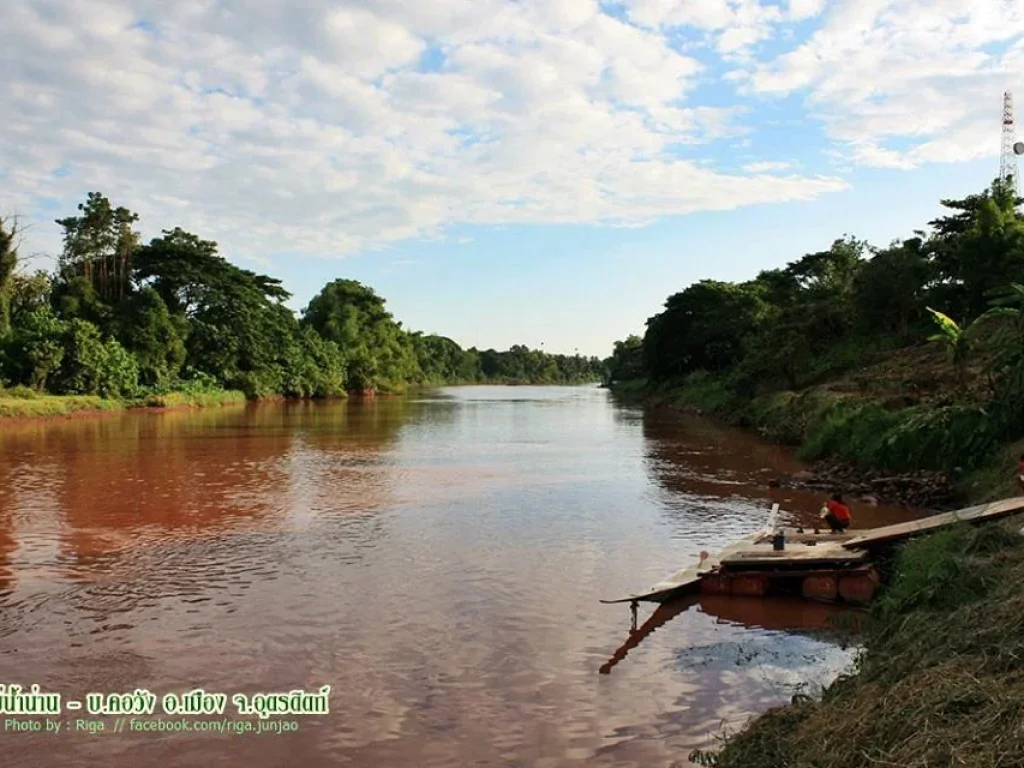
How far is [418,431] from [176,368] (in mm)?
27552

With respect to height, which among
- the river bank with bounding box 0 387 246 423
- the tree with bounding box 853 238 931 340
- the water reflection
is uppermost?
the tree with bounding box 853 238 931 340

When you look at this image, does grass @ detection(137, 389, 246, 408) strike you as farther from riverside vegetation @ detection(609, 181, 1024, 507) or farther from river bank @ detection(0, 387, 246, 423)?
riverside vegetation @ detection(609, 181, 1024, 507)

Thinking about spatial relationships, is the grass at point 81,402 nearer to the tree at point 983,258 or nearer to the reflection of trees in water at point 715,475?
the reflection of trees in water at point 715,475

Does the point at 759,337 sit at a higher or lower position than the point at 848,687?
higher

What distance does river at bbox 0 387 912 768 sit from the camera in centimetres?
708

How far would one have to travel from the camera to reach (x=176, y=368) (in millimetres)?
Result: 59125

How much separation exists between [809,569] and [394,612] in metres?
5.45

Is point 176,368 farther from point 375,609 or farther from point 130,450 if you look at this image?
point 375,609

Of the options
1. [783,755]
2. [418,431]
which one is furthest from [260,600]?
[418,431]

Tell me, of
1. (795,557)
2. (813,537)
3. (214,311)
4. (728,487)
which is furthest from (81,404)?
(795,557)

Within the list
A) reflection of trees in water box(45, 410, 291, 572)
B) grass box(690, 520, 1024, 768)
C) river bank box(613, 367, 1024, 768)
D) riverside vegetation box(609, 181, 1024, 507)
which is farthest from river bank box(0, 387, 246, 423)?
grass box(690, 520, 1024, 768)

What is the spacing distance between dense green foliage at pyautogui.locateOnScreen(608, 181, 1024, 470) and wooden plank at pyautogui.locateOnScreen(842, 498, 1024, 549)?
298 inches

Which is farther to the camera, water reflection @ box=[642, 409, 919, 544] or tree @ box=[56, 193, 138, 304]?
tree @ box=[56, 193, 138, 304]

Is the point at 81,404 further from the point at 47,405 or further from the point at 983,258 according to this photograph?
the point at 983,258
